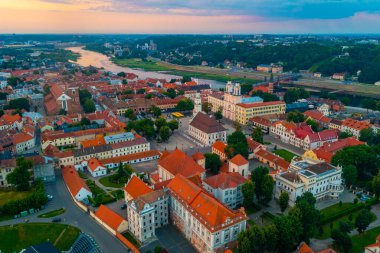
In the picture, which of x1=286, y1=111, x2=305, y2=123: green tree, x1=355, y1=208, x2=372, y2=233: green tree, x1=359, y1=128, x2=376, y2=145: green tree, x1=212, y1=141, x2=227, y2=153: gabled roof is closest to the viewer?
x1=355, y1=208, x2=372, y2=233: green tree

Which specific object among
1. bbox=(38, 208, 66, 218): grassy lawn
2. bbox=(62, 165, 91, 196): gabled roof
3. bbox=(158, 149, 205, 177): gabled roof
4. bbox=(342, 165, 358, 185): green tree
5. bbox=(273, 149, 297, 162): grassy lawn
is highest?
bbox=(158, 149, 205, 177): gabled roof

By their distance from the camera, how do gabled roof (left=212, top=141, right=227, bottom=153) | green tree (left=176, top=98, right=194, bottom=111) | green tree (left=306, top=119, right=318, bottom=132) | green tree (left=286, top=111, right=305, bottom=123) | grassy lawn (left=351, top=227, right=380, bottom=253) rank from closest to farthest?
grassy lawn (left=351, top=227, right=380, bottom=253) → gabled roof (left=212, top=141, right=227, bottom=153) → green tree (left=306, top=119, right=318, bottom=132) → green tree (left=286, top=111, right=305, bottom=123) → green tree (left=176, top=98, right=194, bottom=111)

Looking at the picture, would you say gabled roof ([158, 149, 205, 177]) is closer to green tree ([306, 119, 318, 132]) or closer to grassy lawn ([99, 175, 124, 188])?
grassy lawn ([99, 175, 124, 188])

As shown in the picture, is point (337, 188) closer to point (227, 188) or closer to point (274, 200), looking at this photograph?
point (274, 200)

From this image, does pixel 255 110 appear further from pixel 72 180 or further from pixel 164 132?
pixel 72 180

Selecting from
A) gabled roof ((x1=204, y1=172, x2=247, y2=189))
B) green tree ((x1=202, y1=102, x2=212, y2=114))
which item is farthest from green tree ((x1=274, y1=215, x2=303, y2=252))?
green tree ((x1=202, y1=102, x2=212, y2=114))

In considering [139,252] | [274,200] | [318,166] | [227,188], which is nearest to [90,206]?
[139,252]

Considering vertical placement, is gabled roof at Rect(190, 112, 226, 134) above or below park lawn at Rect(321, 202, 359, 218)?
above
